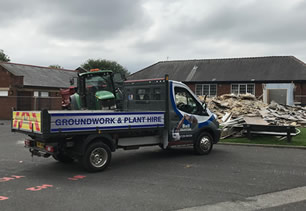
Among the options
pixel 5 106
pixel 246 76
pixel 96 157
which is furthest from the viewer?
pixel 246 76

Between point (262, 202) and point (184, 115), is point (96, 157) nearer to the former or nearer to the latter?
point (184, 115)

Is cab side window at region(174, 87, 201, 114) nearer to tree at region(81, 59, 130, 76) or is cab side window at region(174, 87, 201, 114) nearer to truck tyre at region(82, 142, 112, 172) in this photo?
truck tyre at region(82, 142, 112, 172)

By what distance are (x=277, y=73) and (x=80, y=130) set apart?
30.0 meters

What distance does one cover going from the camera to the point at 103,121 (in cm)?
751

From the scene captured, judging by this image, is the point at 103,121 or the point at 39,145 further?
the point at 39,145

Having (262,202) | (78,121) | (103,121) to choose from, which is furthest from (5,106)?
(262,202)

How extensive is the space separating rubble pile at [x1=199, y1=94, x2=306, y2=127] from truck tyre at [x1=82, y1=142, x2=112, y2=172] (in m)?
8.16

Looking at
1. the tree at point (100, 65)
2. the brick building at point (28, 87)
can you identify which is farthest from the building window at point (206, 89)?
the tree at point (100, 65)

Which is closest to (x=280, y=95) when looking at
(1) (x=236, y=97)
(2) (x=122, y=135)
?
(1) (x=236, y=97)

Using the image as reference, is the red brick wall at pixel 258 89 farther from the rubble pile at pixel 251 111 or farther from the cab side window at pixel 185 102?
the cab side window at pixel 185 102

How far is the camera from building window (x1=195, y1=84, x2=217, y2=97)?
35.3m

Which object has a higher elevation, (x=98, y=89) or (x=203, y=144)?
(x=98, y=89)

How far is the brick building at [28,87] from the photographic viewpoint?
27.2 meters

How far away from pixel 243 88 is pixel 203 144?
25835mm
